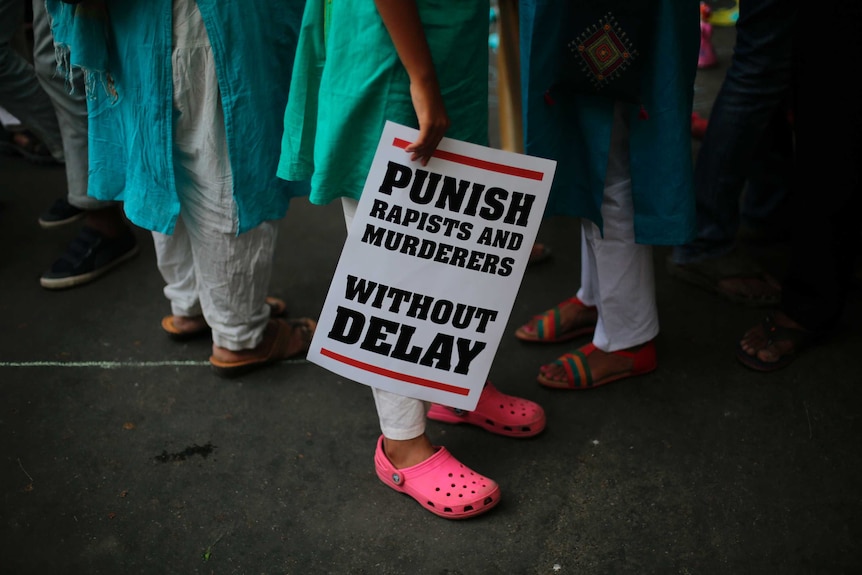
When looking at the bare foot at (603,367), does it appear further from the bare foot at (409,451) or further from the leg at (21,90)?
the leg at (21,90)

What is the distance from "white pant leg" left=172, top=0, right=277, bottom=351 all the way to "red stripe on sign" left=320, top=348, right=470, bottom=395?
2.08 feet

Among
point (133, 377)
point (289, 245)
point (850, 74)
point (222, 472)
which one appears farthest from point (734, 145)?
point (133, 377)

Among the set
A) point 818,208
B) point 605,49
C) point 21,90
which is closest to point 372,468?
point 605,49

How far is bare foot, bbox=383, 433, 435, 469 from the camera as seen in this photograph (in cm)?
194

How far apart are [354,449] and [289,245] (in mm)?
1254

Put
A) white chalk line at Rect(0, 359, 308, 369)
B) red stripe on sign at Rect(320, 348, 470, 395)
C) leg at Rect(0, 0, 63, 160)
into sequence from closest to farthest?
1. red stripe on sign at Rect(320, 348, 470, 395)
2. white chalk line at Rect(0, 359, 308, 369)
3. leg at Rect(0, 0, 63, 160)

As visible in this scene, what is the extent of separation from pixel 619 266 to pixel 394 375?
0.79 m

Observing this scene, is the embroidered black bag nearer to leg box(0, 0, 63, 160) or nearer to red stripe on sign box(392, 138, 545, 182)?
red stripe on sign box(392, 138, 545, 182)

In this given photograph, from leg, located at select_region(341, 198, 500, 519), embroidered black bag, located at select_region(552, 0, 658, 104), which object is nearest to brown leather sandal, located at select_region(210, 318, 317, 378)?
leg, located at select_region(341, 198, 500, 519)

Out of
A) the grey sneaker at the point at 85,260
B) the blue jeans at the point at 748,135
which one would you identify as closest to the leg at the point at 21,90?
the grey sneaker at the point at 85,260

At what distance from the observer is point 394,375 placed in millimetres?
1722

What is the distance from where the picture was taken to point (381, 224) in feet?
5.31

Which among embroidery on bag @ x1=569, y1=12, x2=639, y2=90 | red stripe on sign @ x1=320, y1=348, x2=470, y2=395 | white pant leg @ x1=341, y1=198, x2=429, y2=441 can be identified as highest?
embroidery on bag @ x1=569, y1=12, x2=639, y2=90

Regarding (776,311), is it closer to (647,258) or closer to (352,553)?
(647,258)
